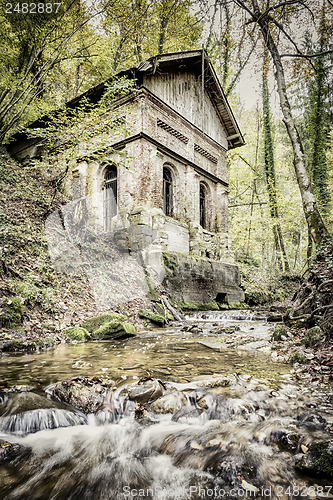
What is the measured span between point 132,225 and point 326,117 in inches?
611

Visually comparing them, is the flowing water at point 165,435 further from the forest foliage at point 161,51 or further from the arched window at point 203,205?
the arched window at point 203,205

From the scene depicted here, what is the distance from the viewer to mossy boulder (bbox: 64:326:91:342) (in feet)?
18.7

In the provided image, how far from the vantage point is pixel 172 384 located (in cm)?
307

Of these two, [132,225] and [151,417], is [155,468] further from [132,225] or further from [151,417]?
[132,225]

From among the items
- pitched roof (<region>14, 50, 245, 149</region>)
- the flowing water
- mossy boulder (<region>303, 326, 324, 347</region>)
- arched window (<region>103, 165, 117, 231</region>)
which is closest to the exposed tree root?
mossy boulder (<region>303, 326, 324, 347</region>)

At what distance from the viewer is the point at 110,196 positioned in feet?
45.4

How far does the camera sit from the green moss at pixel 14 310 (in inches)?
207

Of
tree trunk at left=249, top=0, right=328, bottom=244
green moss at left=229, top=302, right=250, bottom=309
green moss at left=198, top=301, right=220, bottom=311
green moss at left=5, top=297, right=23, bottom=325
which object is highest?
tree trunk at left=249, top=0, right=328, bottom=244

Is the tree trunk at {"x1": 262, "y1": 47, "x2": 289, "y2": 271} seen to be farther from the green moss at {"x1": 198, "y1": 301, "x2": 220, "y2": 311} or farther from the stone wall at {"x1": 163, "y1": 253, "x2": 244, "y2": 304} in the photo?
the green moss at {"x1": 198, "y1": 301, "x2": 220, "y2": 311}

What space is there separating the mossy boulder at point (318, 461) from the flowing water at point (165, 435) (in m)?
0.05

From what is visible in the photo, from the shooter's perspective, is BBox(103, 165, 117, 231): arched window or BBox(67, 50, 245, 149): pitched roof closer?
BBox(67, 50, 245, 149): pitched roof

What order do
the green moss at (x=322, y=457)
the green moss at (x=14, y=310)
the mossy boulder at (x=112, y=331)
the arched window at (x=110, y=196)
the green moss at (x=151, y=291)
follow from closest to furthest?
the green moss at (x=322, y=457)
the green moss at (x=14, y=310)
the mossy boulder at (x=112, y=331)
the green moss at (x=151, y=291)
the arched window at (x=110, y=196)

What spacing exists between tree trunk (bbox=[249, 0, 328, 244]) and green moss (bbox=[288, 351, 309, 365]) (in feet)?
10.5

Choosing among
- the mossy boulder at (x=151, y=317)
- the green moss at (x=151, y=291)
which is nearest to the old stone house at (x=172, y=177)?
the green moss at (x=151, y=291)
